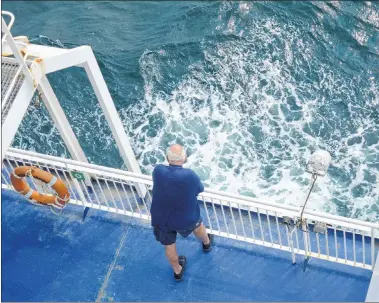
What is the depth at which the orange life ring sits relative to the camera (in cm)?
781

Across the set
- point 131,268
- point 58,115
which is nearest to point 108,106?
point 58,115

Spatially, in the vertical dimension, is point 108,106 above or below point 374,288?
above

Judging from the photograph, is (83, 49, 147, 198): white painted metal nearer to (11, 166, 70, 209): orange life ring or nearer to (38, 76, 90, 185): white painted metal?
(38, 76, 90, 185): white painted metal

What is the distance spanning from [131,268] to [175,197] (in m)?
1.81

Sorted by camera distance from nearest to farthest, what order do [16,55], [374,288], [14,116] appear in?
1. [16,55]
2. [14,116]
3. [374,288]

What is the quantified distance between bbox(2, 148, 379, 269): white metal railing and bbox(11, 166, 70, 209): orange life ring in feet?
0.48

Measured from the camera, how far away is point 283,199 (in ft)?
32.1

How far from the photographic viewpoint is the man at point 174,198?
633 centimetres

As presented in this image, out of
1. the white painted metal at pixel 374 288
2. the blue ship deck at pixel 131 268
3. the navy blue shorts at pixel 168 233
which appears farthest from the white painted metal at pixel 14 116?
the white painted metal at pixel 374 288

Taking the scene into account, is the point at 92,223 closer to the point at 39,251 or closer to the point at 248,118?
the point at 39,251

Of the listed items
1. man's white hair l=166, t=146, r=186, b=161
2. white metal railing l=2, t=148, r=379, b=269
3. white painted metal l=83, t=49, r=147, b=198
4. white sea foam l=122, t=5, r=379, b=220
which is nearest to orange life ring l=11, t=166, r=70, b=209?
white metal railing l=2, t=148, r=379, b=269

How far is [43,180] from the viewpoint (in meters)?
7.84

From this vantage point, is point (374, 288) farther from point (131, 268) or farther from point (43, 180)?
point (43, 180)

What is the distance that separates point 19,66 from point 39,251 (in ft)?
9.26
